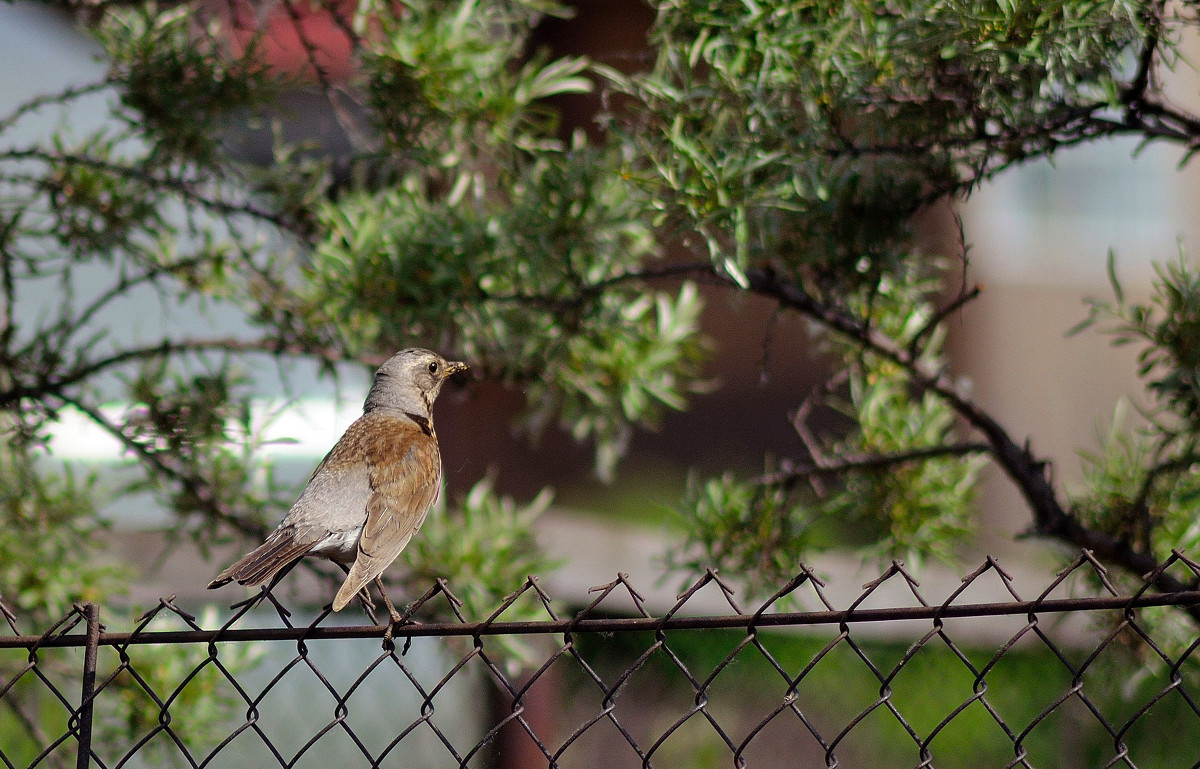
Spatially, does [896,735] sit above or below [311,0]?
below

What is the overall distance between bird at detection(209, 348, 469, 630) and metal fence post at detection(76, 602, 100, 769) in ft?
0.68

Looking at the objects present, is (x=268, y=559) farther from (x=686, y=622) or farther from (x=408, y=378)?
(x=686, y=622)

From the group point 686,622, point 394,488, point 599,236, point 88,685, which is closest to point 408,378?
point 394,488

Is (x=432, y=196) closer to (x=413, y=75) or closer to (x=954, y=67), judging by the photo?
(x=413, y=75)

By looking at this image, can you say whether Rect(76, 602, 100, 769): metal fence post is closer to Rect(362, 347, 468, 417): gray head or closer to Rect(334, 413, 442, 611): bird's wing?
Rect(334, 413, 442, 611): bird's wing

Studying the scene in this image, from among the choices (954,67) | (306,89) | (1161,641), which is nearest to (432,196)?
(306,89)

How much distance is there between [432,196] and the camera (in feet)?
11.0

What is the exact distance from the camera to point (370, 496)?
6.50 feet

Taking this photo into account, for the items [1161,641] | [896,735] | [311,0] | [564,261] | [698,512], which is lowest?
[896,735]

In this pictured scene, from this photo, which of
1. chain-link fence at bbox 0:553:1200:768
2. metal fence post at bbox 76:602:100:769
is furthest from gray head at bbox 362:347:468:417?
metal fence post at bbox 76:602:100:769

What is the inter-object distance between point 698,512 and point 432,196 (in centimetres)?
142

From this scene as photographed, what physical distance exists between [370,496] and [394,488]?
0.05 metres

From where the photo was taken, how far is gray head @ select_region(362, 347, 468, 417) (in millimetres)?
2305

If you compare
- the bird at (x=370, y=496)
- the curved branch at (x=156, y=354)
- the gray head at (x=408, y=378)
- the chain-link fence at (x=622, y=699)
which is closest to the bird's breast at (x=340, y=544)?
the bird at (x=370, y=496)
